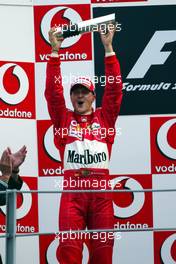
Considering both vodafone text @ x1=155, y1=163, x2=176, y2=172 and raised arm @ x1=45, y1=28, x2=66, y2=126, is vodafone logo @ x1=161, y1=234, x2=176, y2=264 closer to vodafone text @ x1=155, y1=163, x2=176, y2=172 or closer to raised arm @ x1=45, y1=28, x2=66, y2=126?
vodafone text @ x1=155, y1=163, x2=176, y2=172

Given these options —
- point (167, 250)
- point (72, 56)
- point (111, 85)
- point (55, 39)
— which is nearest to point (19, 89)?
point (72, 56)

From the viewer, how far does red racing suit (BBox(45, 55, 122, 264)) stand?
15.6 ft

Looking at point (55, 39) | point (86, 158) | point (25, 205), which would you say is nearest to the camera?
point (86, 158)

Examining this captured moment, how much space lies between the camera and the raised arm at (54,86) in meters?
4.84

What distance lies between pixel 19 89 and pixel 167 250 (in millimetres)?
1277

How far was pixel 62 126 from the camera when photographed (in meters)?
4.95

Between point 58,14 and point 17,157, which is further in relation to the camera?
point 58,14

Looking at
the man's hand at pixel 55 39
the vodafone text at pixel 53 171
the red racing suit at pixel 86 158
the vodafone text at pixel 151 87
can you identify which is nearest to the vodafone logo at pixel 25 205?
the vodafone text at pixel 53 171

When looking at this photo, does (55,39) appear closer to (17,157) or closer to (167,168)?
(17,157)

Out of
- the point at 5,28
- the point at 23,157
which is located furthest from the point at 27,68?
the point at 23,157

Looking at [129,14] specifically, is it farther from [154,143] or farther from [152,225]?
[152,225]

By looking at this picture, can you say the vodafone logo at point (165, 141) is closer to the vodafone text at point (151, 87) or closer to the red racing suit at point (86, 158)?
the vodafone text at point (151, 87)

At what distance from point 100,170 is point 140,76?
83cm

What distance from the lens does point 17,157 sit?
5.11 meters
